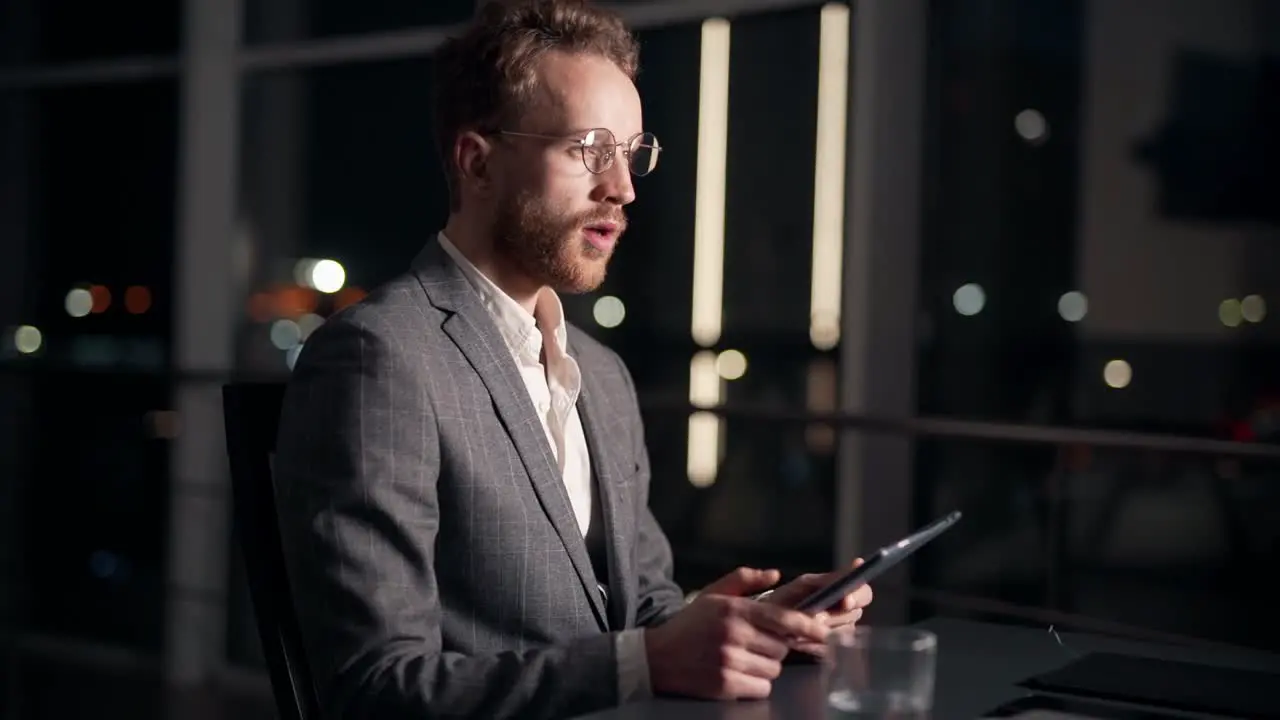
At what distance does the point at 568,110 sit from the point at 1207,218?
34.7 m

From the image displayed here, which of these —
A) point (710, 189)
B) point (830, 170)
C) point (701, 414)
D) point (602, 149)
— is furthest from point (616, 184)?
point (710, 189)

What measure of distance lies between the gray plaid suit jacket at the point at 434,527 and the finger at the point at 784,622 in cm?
14

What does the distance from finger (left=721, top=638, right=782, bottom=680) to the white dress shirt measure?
1.26 feet

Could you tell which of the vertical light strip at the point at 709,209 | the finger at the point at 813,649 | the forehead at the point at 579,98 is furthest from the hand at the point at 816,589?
the vertical light strip at the point at 709,209

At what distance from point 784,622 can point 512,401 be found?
46 cm

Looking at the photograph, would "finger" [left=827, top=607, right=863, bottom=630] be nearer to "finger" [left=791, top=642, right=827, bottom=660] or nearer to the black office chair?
"finger" [left=791, top=642, right=827, bottom=660]

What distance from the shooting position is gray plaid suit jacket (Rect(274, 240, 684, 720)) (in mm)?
1257

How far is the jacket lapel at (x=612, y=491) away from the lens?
1569mm

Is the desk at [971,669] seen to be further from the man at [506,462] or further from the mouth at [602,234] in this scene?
the mouth at [602,234]

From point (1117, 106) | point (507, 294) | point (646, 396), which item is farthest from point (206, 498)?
point (1117, 106)

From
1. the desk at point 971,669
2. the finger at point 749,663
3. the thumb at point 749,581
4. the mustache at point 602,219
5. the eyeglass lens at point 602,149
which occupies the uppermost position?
the eyeglass lens at point 602,149

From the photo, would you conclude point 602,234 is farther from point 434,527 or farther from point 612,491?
point 434,527

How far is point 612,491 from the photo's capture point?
5.27 ft

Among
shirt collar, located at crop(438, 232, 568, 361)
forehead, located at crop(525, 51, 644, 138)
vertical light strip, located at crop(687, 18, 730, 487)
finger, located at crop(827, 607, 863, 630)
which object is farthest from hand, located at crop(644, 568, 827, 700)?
vertical light strip, located at crop(687, 18, 730, 487)
